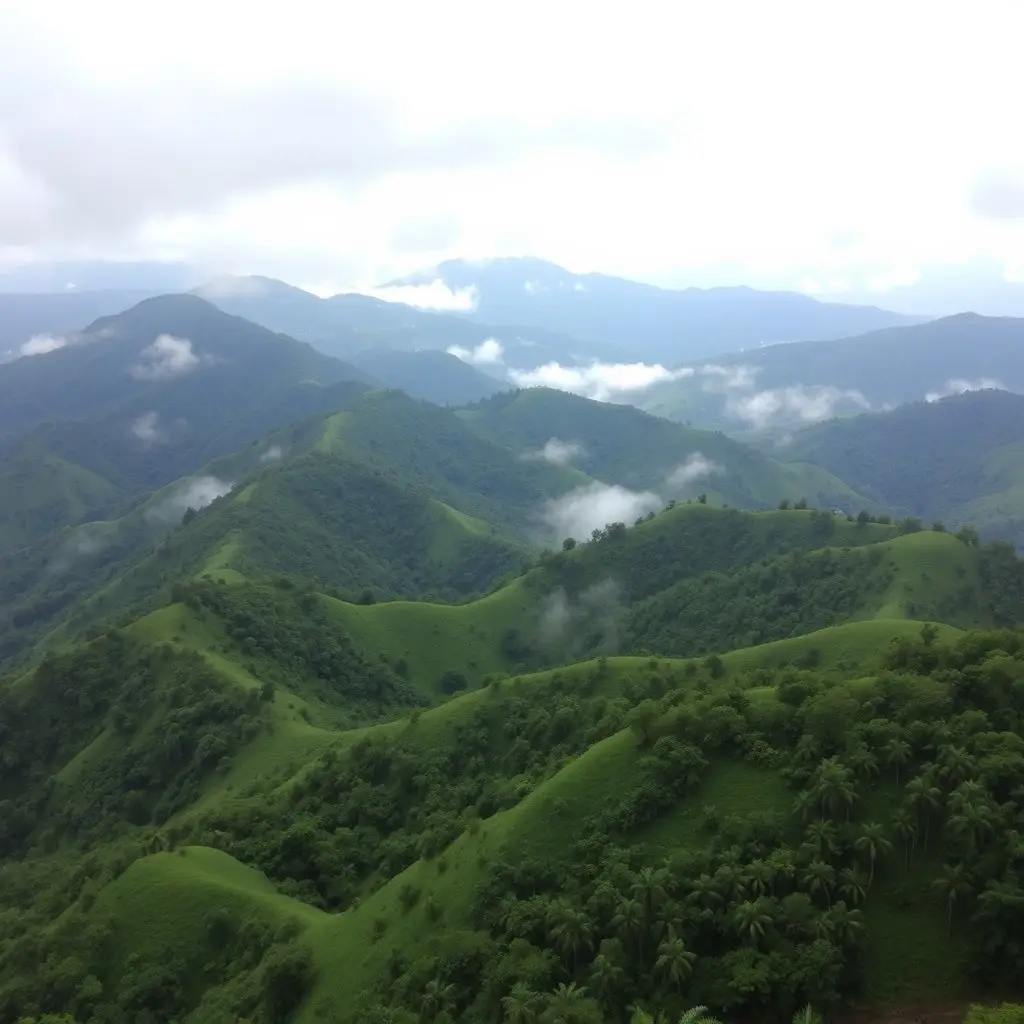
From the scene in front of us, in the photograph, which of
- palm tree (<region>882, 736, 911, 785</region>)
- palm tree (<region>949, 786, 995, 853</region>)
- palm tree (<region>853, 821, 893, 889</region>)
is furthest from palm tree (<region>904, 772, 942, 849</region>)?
palm tree (<region>853, 821, 893, 889</region>)

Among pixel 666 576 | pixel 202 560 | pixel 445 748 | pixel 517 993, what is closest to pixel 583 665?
pixel 445 748

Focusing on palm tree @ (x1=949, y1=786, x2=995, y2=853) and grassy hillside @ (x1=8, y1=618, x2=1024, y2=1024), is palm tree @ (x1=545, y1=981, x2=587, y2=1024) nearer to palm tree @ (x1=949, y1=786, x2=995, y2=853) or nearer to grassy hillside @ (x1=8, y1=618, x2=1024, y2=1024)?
grassy hillside @ (x1=8, y1=618, x2=1024, y2=1024)

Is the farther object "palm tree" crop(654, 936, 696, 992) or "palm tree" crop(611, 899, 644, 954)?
"palm tree" crop(611, 899, 644, 954)

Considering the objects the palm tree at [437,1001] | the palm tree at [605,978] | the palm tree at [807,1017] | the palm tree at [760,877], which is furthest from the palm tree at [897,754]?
the palm tree at [437,1001]

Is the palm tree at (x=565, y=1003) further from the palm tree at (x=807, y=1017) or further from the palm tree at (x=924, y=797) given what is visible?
the palm tree at (x=924, y=797)

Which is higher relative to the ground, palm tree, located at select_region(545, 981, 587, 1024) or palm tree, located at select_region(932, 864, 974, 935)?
palm tree, located at select_region(932, 864, 974, 935)

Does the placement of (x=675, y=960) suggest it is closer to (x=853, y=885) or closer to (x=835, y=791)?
(x=853, y=885)

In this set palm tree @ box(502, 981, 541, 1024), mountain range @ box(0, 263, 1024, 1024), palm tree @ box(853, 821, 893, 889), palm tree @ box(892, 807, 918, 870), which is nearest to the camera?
palm tree @ box(502, 981, 541, 1024)
